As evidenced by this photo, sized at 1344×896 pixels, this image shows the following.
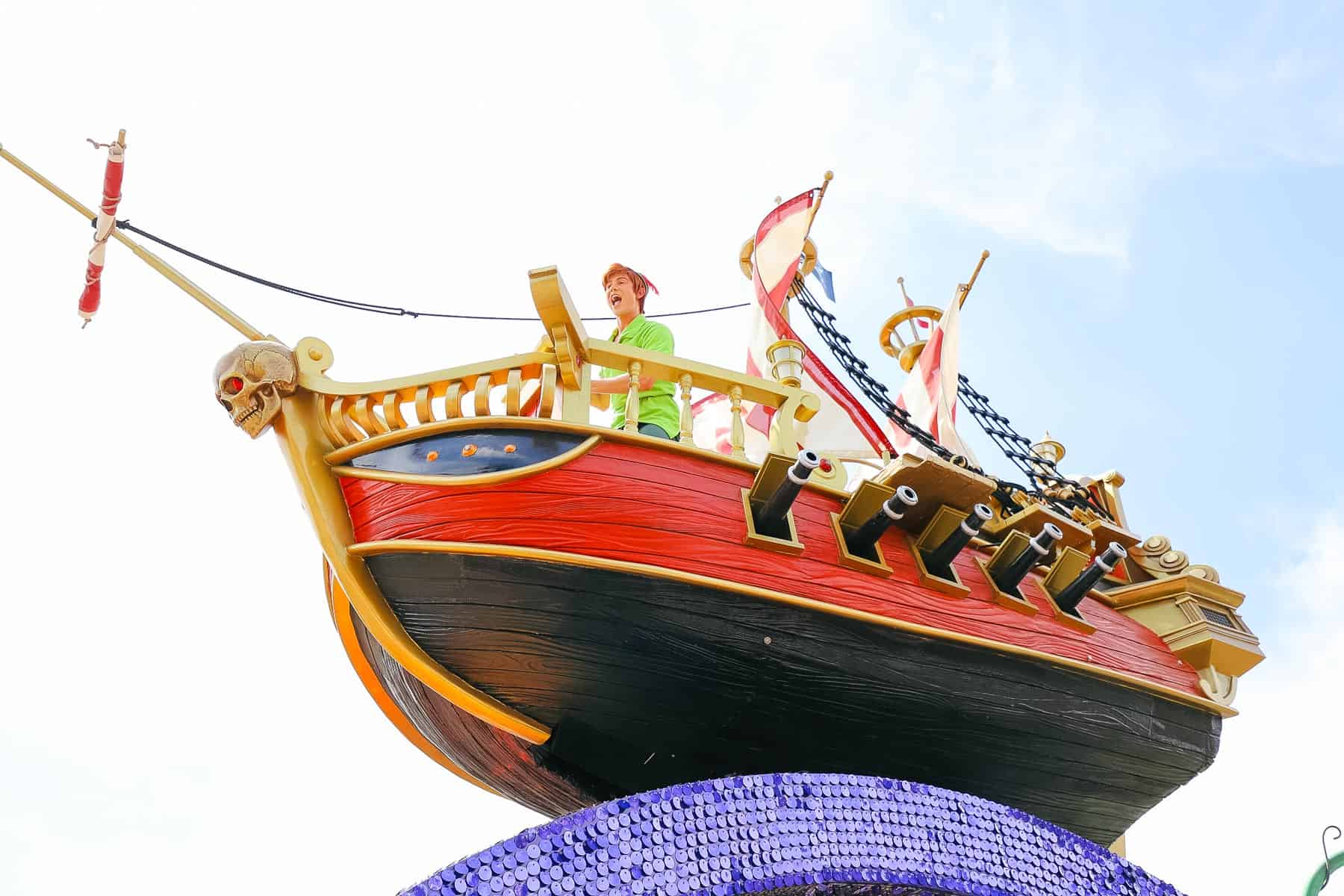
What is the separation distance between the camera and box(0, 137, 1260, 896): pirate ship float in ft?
11.4

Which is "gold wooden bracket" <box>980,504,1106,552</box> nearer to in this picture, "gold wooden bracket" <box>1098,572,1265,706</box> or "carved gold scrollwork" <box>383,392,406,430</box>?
"gold wooden bracket" <box>1098,572,1265,706</box>

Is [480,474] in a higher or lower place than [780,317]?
lower

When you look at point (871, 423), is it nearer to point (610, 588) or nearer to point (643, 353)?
point (643, 353)

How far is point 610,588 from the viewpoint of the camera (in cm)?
359

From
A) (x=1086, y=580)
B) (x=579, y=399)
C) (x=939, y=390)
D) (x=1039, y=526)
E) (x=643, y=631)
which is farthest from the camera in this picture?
(x=939, y=390)

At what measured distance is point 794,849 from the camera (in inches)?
127

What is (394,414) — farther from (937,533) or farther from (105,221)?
(937,533)

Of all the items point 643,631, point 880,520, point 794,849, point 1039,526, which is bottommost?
point 794,849

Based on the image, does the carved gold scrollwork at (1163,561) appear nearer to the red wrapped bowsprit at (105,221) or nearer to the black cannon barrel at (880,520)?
the black cannon barrel at (880,520)

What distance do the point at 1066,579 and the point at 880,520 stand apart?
1.12 metres

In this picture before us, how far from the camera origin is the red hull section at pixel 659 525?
3.65 meters

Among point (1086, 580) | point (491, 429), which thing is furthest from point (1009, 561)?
point (491, 429)

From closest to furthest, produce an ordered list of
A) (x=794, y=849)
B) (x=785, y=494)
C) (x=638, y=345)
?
(x=794, y=849)
(x=785, y=494)
(x=638, y=345)

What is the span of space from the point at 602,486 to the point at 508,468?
1.01ft
